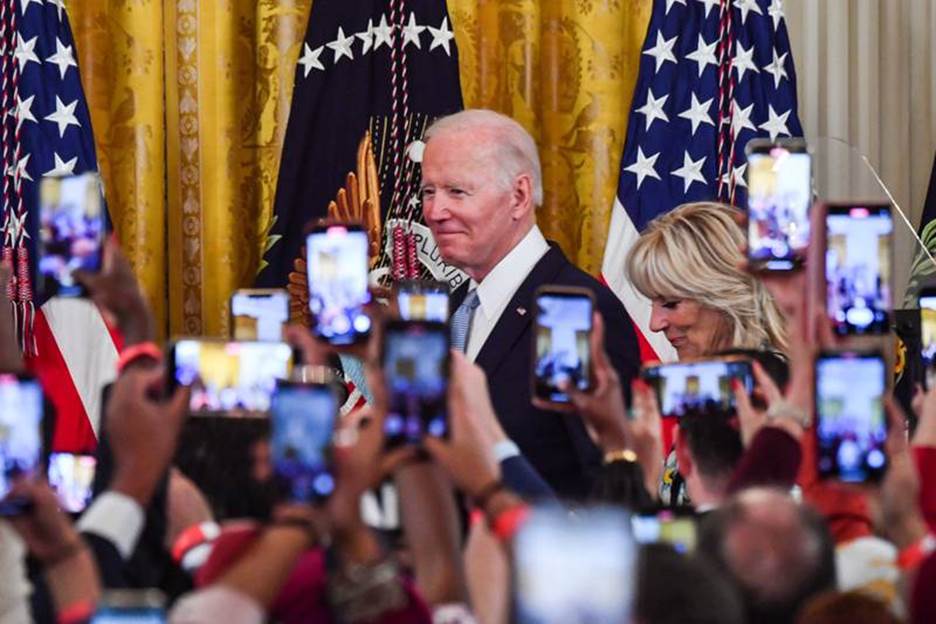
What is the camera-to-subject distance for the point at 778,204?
2.91 metres

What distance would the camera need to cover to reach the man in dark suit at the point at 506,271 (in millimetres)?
3895

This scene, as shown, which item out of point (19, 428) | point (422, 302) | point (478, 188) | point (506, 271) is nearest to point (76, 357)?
point (478, 188)

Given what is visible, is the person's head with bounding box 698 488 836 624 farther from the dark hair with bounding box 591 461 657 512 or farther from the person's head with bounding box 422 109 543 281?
the person's head with bounding box 422 109 543 281

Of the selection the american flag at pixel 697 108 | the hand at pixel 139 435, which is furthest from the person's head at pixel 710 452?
the american flag at pixel 697 108

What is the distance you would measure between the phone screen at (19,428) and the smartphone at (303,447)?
0.34m

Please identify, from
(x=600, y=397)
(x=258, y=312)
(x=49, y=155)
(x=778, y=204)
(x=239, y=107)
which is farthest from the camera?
(x=239, y=107)

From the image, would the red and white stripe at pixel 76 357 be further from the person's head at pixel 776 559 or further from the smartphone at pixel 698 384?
the person's head at pixel 776 559

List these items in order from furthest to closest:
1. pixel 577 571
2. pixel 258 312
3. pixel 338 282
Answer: pixel 258 312
pixel 338 282
pixel 577 571

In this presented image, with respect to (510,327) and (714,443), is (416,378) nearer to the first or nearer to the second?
(714,443)

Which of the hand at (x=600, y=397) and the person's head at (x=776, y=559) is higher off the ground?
the hand at (x=600, y=397)

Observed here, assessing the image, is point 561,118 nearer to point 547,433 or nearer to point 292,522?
point 547,433

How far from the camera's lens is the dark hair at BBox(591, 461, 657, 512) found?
2.99 metres

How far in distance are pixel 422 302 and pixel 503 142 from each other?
57.4 inches

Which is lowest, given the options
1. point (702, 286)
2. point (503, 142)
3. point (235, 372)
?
point (235, 372)
